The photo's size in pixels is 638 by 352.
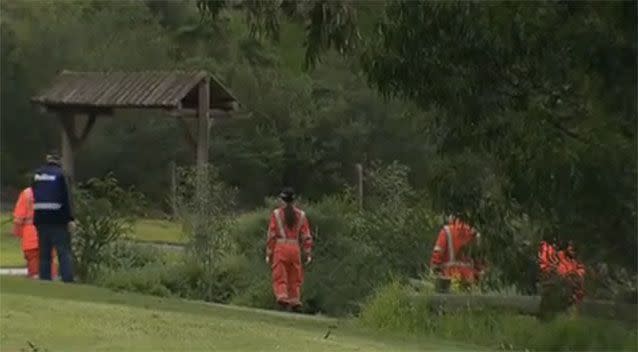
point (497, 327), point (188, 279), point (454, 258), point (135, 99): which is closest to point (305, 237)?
point (188, 279)

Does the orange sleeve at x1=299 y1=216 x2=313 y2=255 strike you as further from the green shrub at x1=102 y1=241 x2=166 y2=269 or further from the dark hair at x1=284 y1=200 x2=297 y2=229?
the green shrub at x1=102 y1=241 x2=166 y2=269

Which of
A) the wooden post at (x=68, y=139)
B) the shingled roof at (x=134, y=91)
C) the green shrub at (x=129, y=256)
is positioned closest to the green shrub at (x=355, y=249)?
the green shrub at (x=129, y=256)

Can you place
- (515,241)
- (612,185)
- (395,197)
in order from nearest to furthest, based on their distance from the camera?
(612,185)
(515,241)
(395,197)

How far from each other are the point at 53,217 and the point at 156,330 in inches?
299

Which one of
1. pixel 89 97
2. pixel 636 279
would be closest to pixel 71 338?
pixel 636 279

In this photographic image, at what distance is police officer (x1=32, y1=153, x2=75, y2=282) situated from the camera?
18.0 m

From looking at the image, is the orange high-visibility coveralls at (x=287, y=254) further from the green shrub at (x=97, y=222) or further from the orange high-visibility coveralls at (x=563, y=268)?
the orange high-visibility coveralls at (x=563, y=268)

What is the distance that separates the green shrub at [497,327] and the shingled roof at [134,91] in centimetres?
990

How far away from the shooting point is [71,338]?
33.6 feet

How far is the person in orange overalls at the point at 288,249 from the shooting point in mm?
17562

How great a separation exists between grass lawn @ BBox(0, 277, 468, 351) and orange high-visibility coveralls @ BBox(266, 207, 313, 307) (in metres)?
3.58

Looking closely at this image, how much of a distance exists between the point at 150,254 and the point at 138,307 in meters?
7.89

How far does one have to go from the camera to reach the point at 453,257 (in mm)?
16312

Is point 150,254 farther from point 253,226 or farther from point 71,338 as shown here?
point 71,338
